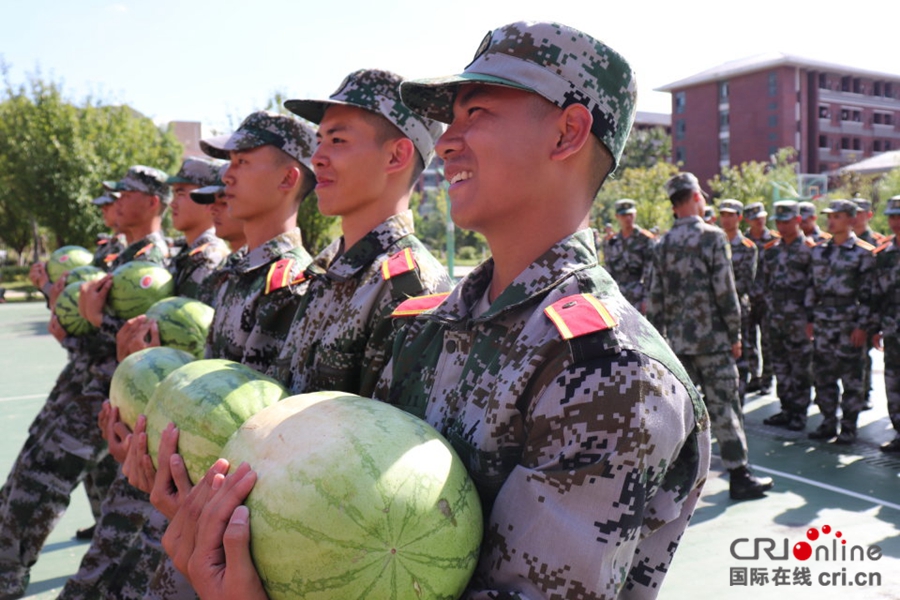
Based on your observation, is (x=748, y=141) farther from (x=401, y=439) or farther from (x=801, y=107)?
(x=401, y=439)

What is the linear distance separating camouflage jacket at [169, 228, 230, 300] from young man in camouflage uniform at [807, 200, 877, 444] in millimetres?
5776

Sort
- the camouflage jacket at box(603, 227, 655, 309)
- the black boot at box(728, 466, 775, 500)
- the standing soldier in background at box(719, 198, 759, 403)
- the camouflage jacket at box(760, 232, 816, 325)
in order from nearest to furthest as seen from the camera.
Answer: the black boot at box(728, 466, 775, 500) → the camouflage jacket at box(760, 232, 816, 325) → the standing soldier in background at box(719, 198, 759, 403) → the camouflage jacket at box(603, 227, 655, 309)

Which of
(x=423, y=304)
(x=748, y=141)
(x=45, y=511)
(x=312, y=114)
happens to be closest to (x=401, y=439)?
(x=423, y=304)

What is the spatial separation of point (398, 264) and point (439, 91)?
80 cm

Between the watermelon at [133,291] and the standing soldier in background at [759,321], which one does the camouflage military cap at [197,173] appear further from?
the standing soldier in background at [759,321]

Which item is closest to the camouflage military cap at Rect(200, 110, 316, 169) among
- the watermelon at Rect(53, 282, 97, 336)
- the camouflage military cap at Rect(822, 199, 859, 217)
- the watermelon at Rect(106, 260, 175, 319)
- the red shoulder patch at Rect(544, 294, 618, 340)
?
the watermelon at Rect(106, 260, 175, 319)

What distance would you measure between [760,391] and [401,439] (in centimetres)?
965

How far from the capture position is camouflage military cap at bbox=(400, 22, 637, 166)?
158cm

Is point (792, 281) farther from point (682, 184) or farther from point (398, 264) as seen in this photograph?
point (398, 264)

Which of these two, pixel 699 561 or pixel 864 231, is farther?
pixel 864 231

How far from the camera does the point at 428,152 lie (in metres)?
2.86

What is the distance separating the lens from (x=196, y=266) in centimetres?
448

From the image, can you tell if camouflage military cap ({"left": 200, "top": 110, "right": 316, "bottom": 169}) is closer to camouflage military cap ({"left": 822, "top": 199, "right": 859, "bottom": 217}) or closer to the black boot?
the black boot

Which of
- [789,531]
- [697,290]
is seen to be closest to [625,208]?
[697,290]
